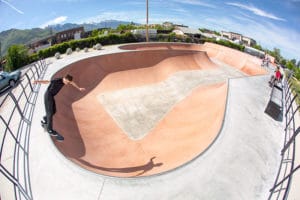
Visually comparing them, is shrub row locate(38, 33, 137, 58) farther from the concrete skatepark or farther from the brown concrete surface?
the concrete skatepark

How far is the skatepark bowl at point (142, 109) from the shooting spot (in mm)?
7142

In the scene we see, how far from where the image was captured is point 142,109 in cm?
1208

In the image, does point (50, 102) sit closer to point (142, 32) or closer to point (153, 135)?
point (153, 135)

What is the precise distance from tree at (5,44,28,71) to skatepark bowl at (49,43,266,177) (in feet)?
26.0

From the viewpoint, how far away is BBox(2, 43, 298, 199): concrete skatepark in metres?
4.66

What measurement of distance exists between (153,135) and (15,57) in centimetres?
1703

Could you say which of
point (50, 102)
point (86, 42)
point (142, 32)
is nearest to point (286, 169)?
point (50, 102)

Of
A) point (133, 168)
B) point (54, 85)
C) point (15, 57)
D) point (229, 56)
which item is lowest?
point (133, 168)

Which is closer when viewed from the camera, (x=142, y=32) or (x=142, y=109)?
(x=142, y=109)

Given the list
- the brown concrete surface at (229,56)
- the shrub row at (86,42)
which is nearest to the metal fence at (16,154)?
the shrub row at (86,42)

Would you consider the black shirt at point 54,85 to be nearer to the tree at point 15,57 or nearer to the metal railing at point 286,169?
the metal railing at point 286,169

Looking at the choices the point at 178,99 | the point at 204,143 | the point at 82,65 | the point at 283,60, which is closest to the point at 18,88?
the point at 82,65

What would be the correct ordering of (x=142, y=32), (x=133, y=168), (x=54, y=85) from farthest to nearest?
(x=142, y=32), (x=133, y=168), (x=54, y=85)

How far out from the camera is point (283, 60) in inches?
1058
